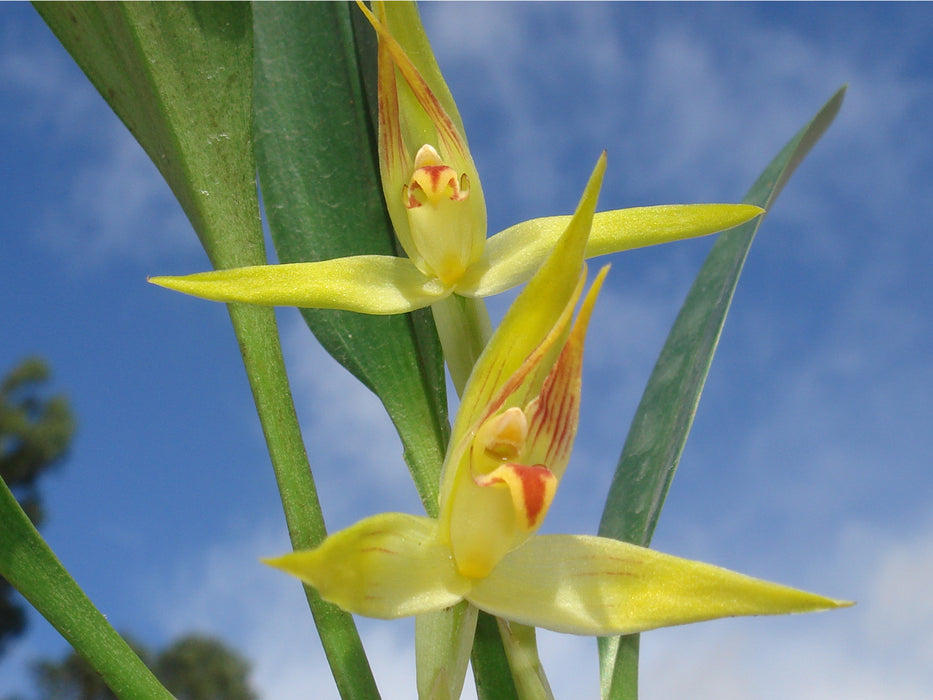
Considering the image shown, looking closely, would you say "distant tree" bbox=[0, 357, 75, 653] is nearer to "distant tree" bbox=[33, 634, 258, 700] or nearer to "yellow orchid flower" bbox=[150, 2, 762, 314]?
"distant tree" bbox=[33, 634, 258, 700]

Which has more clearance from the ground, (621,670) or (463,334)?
(463,334)

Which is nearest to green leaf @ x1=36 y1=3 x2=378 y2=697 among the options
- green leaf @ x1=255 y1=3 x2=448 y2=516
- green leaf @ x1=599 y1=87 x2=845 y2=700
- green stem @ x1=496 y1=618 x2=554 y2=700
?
green leaf @ x1=255 y1=3 x2=448 y2=516

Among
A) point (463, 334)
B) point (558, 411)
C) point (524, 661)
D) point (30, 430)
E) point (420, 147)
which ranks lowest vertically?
point (524, 661)

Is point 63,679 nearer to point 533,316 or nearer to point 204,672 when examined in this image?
point 204,672

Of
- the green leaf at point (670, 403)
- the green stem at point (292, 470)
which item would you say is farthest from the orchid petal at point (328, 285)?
the green leaf at point (670, 403)

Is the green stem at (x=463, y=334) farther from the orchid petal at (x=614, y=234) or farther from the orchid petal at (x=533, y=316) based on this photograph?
the orchid petal at (x=533, y=316)

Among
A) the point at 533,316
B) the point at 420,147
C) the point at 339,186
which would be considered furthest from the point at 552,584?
the point at 339,186
